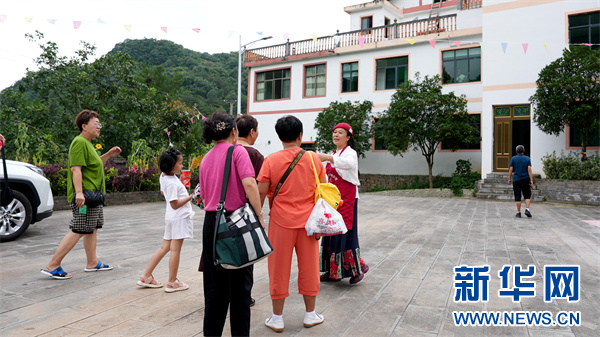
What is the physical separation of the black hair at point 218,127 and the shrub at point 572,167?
13485 mm

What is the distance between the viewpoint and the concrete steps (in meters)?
13.6

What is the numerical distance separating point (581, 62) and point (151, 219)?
13.2 m

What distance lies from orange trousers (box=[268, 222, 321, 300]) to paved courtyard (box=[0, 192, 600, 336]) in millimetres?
298

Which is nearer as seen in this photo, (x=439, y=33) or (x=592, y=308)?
(x=592, y=308)

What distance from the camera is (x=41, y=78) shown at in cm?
1811

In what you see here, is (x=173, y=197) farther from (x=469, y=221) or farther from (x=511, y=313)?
(x=469, y=221)

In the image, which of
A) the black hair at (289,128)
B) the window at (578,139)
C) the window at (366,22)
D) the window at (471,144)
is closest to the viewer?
the black hair at (289,128)

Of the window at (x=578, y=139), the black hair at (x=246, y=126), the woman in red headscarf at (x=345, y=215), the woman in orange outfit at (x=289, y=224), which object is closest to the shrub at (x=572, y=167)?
the window at (x=578, y=139)

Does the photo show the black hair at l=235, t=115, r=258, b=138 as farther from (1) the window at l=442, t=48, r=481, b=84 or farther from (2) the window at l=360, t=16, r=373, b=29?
(2) the window at l=360, t=16, r=373, b=29

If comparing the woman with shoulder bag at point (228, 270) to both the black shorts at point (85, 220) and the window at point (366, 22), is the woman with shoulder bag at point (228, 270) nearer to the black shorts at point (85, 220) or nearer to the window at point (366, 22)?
the black shorts at point (85, 220)

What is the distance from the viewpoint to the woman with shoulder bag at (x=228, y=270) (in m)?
2.55

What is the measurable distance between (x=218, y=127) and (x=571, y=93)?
44.1 ft

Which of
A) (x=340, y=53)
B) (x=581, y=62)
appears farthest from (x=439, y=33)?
(x=581, y=62)

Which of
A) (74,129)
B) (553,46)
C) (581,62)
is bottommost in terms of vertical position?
(74,129)
